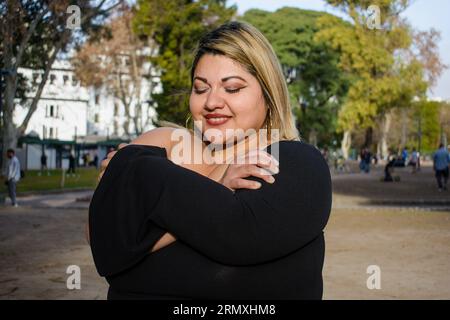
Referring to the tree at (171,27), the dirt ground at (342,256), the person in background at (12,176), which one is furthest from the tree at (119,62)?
the dirt ground at (342,256)

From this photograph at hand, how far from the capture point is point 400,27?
38.7 meters

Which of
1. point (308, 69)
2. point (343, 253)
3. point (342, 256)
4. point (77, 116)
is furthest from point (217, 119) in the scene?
point (77, 116)

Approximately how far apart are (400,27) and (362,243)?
30.3 metres

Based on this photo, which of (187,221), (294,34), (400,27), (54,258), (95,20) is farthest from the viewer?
(294,34)

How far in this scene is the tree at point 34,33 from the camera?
27.4 metres

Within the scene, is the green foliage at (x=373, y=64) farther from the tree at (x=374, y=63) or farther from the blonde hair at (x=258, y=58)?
the blonde hair at (x=258, y=58)

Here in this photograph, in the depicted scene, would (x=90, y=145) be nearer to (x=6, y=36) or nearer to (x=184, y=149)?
(x=6, y=36)

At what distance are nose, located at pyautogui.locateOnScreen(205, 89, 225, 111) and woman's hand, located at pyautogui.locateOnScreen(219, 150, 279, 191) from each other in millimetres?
220

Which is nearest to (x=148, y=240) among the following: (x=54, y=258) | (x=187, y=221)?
(x=187, y=221)

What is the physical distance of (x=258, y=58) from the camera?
1735 millimetres

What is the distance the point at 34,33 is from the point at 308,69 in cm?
2942

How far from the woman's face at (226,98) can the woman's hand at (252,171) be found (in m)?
0.20

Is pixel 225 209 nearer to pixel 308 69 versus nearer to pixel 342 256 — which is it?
pixel 342 256

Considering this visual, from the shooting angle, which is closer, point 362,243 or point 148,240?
point 148,240
